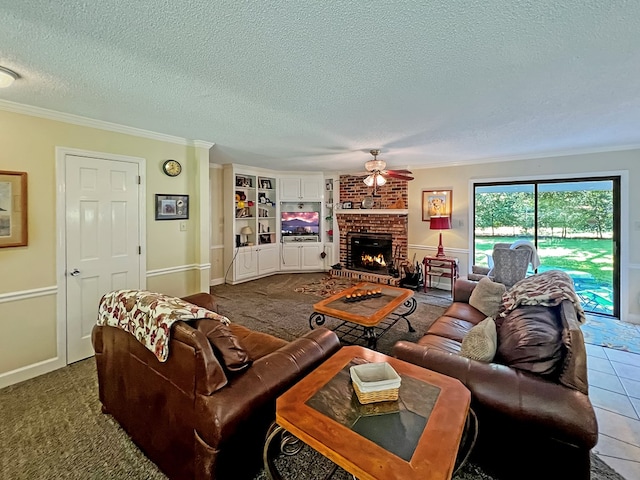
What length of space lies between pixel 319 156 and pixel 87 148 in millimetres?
2987

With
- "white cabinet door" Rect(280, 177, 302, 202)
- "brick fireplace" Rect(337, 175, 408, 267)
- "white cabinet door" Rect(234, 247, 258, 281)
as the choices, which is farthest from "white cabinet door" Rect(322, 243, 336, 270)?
"white cabinet door" Rect(234, 247, 258, 281)

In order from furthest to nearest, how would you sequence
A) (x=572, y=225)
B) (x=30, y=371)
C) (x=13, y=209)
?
(x=572, y=225), (x=30, y=371), (x=13, y=209)

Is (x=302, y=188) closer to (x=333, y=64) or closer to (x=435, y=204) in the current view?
(x=435, y=204)

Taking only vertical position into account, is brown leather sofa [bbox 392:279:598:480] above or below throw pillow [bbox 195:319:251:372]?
below

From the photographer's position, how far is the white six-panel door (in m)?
2.84

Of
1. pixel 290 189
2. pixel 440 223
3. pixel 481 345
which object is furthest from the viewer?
pixel 290 189

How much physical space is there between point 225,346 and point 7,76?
2302mm

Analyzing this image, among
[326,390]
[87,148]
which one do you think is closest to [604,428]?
[326,390]

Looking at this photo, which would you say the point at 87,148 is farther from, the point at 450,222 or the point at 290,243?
the point at 450,222

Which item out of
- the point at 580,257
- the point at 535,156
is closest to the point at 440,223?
the point at 535,156

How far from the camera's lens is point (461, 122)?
297 cm

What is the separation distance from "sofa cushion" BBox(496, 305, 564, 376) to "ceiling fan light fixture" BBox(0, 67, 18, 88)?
3.63 meters

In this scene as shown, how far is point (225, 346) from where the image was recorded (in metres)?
1.52

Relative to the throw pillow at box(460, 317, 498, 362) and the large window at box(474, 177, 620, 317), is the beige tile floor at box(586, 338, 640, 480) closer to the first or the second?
the throw pillow at box(460, 317, 498, 362)
